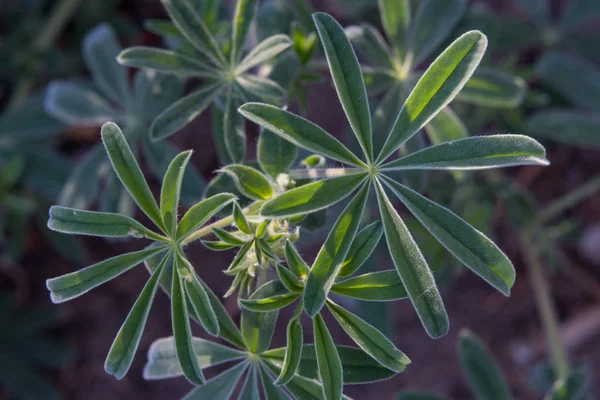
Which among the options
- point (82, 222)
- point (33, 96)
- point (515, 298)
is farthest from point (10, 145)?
point (515, 298)

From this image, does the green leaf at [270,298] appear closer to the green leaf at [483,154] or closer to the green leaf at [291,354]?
the green leaf at [291,354]

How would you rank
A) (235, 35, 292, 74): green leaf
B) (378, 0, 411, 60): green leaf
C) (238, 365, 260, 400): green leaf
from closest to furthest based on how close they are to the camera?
(238, 365, 260, 400): green leaf
(235, 35, 292, 74): green leaf
(378, 0, 411, 60): green leaf

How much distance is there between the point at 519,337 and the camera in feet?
13.1

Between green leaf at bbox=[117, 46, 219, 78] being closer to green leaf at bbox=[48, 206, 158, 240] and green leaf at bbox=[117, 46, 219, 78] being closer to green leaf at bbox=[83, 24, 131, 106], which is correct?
green leaf at bbox=[48, 206, 158, 240]

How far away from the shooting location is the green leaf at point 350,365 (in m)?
1.76

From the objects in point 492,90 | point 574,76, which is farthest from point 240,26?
point 574,76

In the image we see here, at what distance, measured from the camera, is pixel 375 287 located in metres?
1.70

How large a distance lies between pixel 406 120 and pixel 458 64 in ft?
0.62

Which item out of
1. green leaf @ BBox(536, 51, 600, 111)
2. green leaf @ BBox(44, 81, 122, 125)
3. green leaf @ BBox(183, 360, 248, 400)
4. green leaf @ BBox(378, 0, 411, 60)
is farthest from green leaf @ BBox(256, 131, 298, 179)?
green leaf @ BBox(536, 51, 600, 111)

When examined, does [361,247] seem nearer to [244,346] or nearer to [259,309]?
[259,309]

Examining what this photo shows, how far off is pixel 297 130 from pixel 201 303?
19.5 inches

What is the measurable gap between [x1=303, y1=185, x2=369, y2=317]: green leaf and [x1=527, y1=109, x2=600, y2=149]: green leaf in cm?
178

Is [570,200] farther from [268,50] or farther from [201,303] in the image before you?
[201,303]

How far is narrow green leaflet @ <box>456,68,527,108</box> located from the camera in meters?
2.46
